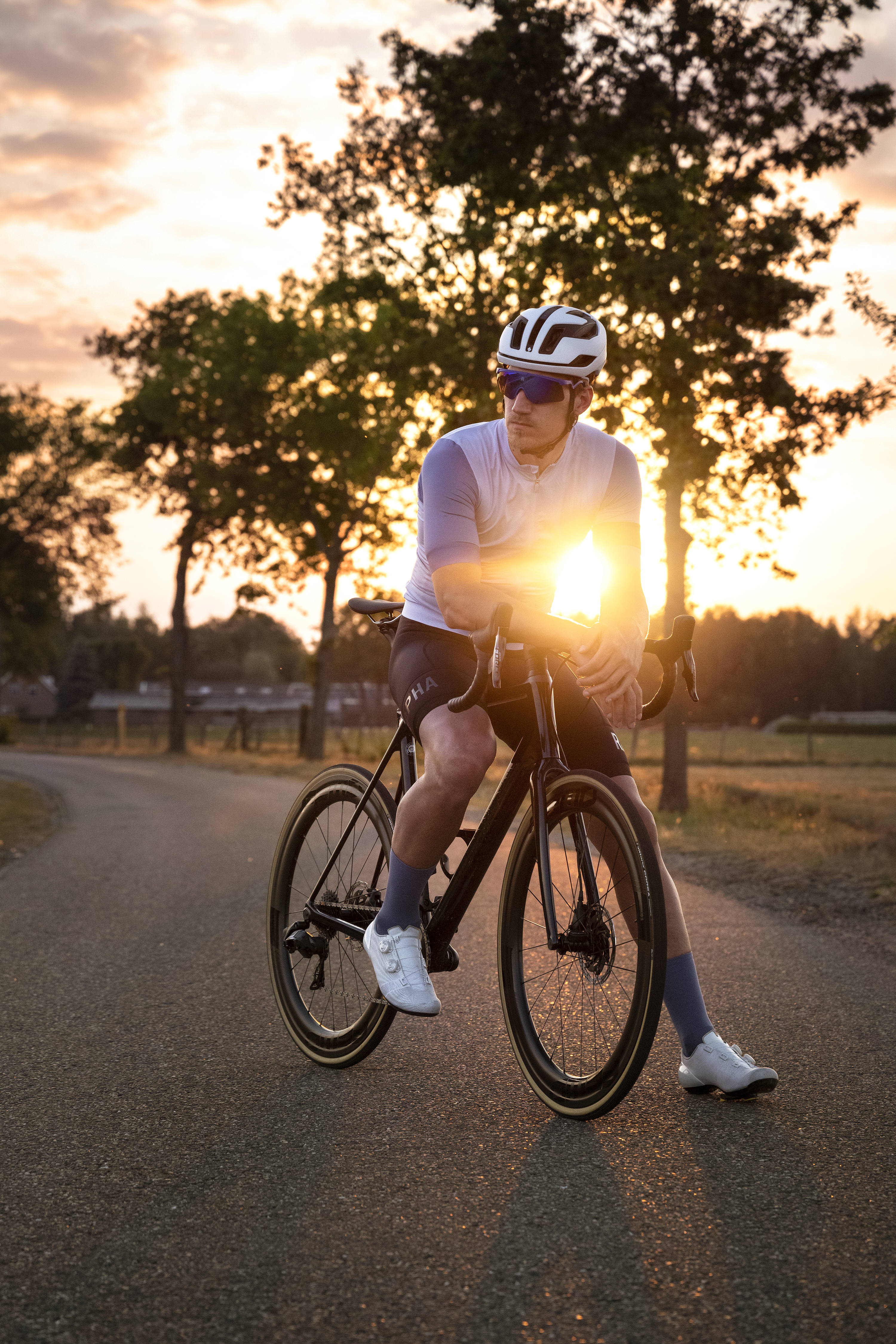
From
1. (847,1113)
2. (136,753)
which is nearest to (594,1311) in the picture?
(847,1113)

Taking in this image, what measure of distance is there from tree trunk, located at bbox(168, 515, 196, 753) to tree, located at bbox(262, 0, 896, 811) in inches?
929

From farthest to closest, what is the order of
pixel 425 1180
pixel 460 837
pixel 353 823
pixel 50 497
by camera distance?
pixel 50 497
pixel 353 823
pixel 460 837
pixel 425 1180

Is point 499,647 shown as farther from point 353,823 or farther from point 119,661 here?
point 119,661


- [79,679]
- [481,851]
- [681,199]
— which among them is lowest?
[481,851]

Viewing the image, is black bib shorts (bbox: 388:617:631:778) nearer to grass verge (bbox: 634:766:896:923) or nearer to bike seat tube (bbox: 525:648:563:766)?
bike seat tube (bbox: 525:648:563:766)

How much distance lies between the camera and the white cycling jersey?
3.34 meters

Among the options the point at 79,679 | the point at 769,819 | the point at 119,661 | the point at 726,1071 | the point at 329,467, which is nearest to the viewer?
the point at 726,1071

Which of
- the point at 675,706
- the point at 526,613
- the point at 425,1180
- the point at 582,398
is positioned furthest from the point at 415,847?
the point at 675,706

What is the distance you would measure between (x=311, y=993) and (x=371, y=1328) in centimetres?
205

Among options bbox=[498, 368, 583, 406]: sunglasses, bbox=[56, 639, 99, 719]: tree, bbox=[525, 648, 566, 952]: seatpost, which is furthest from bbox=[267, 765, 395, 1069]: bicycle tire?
bbox=[56, 639, 99, 719]: tree

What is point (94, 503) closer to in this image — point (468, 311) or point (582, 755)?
point (468, 311)

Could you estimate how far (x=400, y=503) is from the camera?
32.1 metres

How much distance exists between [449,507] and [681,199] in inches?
467

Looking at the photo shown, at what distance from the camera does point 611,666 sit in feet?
10.3
